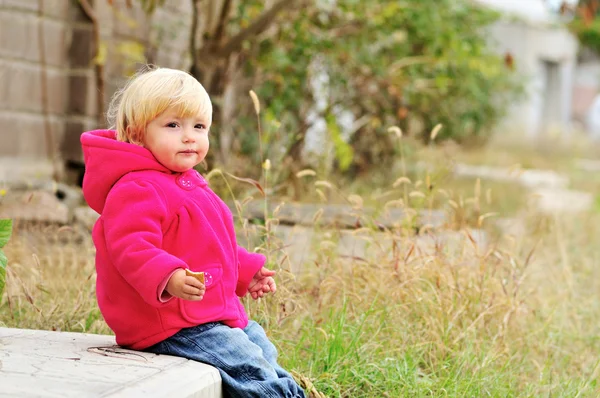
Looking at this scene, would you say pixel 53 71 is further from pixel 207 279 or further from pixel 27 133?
pixel 207 279

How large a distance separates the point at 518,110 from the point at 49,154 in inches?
629

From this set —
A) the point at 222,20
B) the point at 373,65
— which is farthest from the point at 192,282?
the point at 373,65

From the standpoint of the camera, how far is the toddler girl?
102 inches

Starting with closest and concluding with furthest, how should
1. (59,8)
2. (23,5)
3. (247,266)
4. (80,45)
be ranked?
1. (247,266)
2. (23,5)
3. (59,8)
4. (80,45)

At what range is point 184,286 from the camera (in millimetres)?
2410

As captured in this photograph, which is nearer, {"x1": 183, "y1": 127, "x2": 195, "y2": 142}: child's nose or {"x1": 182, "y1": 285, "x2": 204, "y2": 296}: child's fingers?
{"x1": 182, "y1": 285, "x2": 204, "y2": 296}: child's fingers

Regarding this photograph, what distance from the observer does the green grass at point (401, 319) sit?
10.4 feet

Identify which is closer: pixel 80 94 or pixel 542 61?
pixel 80 94

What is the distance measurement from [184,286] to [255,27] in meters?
3.50

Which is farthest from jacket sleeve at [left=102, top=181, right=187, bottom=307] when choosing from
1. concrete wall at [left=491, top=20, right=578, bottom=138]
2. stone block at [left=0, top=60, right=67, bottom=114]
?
concrete wall at [left=491, top=20, right=578, bottom=138]

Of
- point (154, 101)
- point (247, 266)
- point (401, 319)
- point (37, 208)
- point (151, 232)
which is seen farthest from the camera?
point (37, 208)

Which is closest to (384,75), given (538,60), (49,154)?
(49,154)

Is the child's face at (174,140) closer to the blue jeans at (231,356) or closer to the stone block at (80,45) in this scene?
the blue jeans at (231,356)

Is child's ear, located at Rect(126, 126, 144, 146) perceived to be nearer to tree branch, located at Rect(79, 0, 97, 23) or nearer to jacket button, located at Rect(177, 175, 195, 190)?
jacket button, located at Rect(177, 175, 195, 190)
